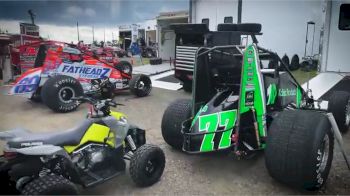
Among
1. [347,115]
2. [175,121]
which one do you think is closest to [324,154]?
[175,121]

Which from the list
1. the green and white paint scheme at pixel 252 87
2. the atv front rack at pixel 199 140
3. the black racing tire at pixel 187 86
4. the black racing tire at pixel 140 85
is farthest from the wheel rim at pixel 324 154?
the black racing tire at pixel 187 86

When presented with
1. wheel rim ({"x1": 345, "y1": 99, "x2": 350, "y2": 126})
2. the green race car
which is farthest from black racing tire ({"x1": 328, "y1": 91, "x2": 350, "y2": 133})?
the green race car

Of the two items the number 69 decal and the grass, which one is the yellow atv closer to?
the number 69 decal

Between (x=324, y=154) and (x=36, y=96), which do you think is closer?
(x=324, y=154)

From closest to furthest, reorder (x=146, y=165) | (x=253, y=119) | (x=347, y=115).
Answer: (x=146, y=165), (x=253, y=119), (x=347, y=115)

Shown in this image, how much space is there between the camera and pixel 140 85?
907 centimetres

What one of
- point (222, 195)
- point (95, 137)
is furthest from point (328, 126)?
point (95, 137)

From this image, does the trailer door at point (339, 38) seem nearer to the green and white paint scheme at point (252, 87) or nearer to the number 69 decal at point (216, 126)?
the green and white paint scheme at point (252, 87)

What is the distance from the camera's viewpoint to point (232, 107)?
4.04 meters

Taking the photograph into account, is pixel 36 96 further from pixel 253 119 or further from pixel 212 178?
pixel 253 119

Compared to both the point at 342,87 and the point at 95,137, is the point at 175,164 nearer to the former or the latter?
the point at 95,137

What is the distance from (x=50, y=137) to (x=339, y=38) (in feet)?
37.0

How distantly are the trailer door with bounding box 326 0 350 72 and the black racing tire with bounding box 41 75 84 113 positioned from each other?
9.17 m

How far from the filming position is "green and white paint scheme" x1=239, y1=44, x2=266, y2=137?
373 cm
